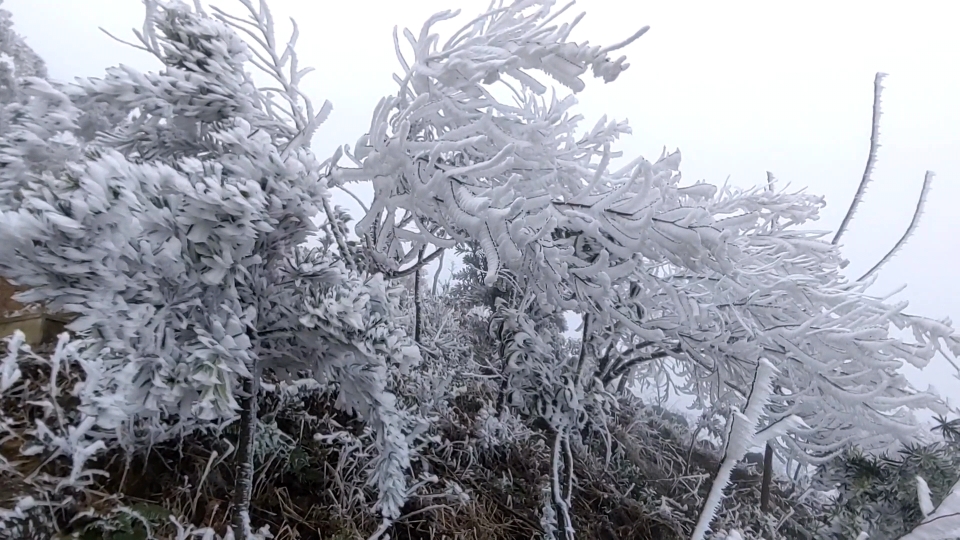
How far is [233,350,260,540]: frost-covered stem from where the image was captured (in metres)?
2.13

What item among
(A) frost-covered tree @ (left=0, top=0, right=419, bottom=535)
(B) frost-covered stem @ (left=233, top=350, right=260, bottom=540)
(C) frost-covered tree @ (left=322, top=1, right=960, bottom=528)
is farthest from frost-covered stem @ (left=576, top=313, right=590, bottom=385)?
(B) frost-covered stem @ (left=233, top=350, right=260, bottom=540)

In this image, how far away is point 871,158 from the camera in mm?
3434

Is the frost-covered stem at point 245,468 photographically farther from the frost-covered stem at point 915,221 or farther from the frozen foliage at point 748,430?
the frost-covered stem at point 915,221

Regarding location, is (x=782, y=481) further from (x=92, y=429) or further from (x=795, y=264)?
(x=92, y=429)

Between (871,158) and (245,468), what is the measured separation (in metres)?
4.12

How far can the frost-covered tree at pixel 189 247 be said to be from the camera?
1505mm

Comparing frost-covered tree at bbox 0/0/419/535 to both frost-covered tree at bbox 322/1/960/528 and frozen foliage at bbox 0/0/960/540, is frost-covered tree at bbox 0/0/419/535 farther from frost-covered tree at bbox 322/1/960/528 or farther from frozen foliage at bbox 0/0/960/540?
frost-covered tree at bbox 322/1/960/528

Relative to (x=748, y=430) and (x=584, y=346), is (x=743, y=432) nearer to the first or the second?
(x=748, y=430)

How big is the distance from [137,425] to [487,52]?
243 centimetres

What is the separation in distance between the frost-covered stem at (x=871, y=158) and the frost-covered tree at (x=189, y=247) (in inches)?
123

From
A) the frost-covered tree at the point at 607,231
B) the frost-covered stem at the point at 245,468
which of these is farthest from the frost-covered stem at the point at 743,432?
the frost-covered stem at the point at 245,468

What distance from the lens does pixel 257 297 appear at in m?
2.10

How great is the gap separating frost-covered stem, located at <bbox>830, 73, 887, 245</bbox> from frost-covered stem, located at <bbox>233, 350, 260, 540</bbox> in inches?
138

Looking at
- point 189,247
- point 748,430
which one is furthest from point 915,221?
point 189,247
